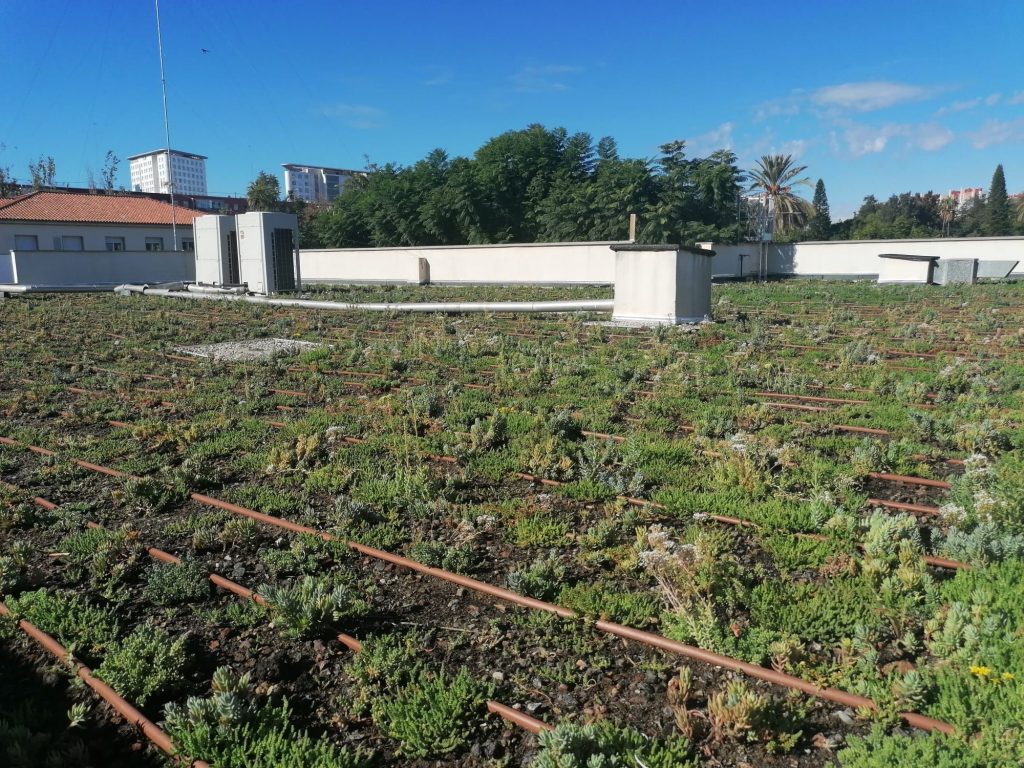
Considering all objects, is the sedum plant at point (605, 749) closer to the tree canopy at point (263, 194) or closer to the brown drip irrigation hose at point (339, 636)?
the brown drip irrigation hose at point (339, 636)

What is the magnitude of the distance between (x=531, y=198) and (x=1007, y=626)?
149ft

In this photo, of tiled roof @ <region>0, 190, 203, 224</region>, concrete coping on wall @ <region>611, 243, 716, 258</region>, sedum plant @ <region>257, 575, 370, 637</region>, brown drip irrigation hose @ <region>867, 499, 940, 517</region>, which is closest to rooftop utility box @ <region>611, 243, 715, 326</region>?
concrete coping on wall @ <region>611, 243, 716, 258</region>

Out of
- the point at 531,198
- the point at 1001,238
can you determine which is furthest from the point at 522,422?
the point at 531,198

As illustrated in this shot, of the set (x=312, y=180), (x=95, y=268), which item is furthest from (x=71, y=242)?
(x=312, y=180)

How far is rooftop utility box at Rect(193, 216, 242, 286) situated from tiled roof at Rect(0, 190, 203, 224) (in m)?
18.8

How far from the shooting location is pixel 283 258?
908 inches

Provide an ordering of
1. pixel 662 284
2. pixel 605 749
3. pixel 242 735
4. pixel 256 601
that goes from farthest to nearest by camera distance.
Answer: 1. pixel 662 284
2. pixel 256 601
3. pixel 242 735
4. pixel 605 749

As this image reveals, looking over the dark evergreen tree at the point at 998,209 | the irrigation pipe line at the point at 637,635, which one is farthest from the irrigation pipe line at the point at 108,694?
the dark evergreen tree at the point at 998,209

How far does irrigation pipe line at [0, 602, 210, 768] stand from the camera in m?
2.61

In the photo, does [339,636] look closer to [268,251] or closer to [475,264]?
[268,251]

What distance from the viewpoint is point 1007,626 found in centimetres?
294

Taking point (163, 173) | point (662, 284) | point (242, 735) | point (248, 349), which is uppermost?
point (163, 173)

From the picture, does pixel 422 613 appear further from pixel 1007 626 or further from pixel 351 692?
pixel 1007 626

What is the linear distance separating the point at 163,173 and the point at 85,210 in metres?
45.2
